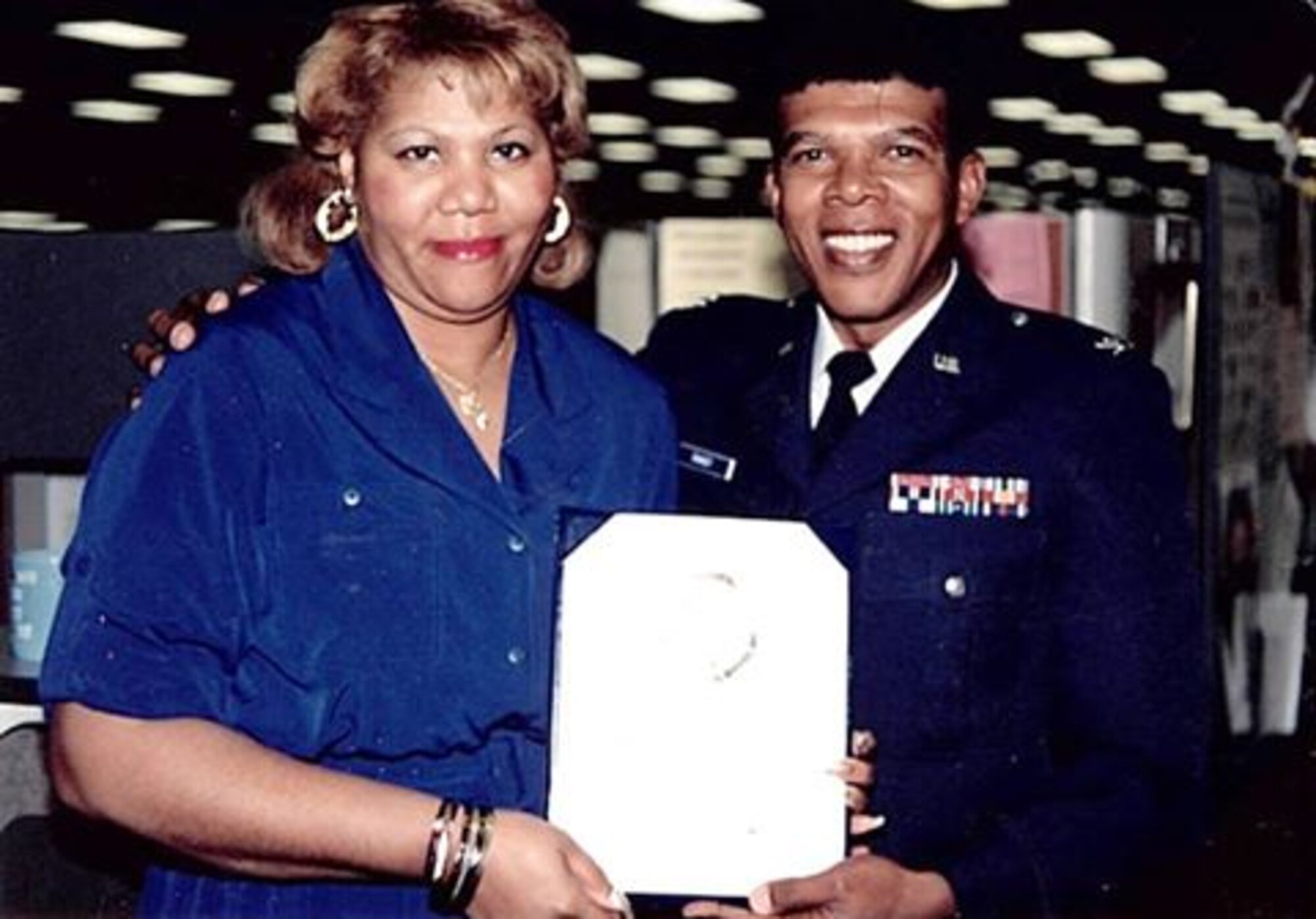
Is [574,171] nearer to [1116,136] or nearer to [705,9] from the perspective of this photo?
[705,9]

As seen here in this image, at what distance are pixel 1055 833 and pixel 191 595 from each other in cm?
68

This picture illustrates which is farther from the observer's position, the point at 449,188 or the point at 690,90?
the point at 690,90

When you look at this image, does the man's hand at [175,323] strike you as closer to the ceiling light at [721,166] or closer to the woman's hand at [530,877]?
the woman's hand at [530,877]

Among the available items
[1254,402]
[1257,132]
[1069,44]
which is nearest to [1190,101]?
[1069,44]

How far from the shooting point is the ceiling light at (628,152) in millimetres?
9016

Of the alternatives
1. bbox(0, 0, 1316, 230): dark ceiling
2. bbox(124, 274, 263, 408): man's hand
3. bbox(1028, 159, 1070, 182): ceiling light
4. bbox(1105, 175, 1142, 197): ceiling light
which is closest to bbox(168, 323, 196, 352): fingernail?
bbox(124, 274, 263, 408): man's hand

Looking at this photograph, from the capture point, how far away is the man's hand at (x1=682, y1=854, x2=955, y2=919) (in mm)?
1309

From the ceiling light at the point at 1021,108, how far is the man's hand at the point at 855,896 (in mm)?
5958

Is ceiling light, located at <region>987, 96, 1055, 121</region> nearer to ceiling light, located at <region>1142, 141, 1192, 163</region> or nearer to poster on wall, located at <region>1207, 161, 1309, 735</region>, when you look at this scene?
ceiling light, located at <region>1142, 141, 1192, 163</region>

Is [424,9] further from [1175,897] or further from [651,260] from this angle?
[651,260]

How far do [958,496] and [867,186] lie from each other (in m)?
0.25

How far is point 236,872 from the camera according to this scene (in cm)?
125

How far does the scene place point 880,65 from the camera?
4.76 ft

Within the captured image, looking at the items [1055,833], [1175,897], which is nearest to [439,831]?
[1055,833]
